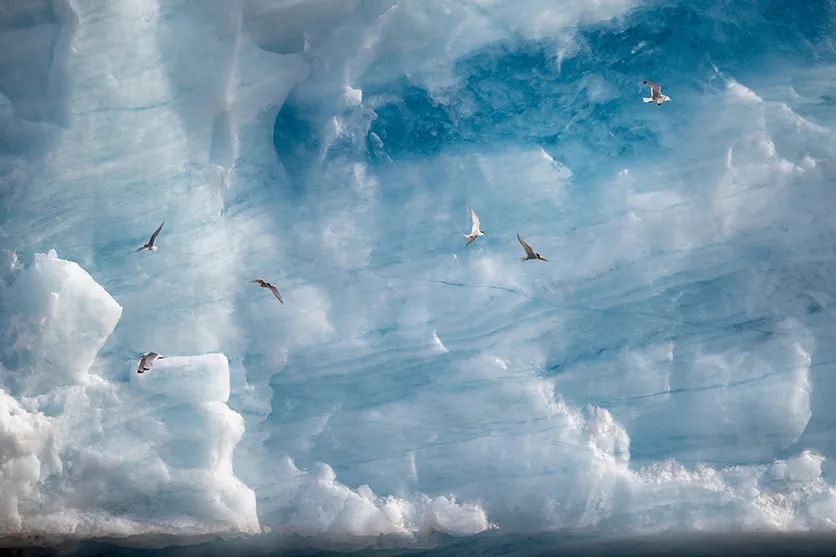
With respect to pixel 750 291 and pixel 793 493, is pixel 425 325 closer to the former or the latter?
pixel 750 291

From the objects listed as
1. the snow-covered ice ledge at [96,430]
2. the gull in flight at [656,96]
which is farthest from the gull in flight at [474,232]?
the snow-covered ice ledge at [96,430]

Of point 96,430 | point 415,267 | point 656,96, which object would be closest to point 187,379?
point 96,430

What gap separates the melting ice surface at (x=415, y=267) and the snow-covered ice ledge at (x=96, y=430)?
35mm

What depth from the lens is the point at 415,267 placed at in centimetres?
1166

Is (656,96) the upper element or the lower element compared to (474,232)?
upper

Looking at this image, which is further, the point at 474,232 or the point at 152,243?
the point at 152,243

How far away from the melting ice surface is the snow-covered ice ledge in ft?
0.11

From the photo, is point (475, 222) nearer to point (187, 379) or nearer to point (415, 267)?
point (415, 267)

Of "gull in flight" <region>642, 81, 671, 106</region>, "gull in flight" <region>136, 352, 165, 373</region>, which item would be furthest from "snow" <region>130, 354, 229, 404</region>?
"gull in flight" <region>642, 81, 671, 106</region>

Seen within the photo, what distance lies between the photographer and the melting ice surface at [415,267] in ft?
35.8

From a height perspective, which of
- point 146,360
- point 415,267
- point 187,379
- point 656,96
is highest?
point 656,96

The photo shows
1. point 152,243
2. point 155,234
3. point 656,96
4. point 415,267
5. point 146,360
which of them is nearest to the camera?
point 656,96

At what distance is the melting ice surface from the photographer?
10914mm

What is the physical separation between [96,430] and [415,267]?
4.15 m
